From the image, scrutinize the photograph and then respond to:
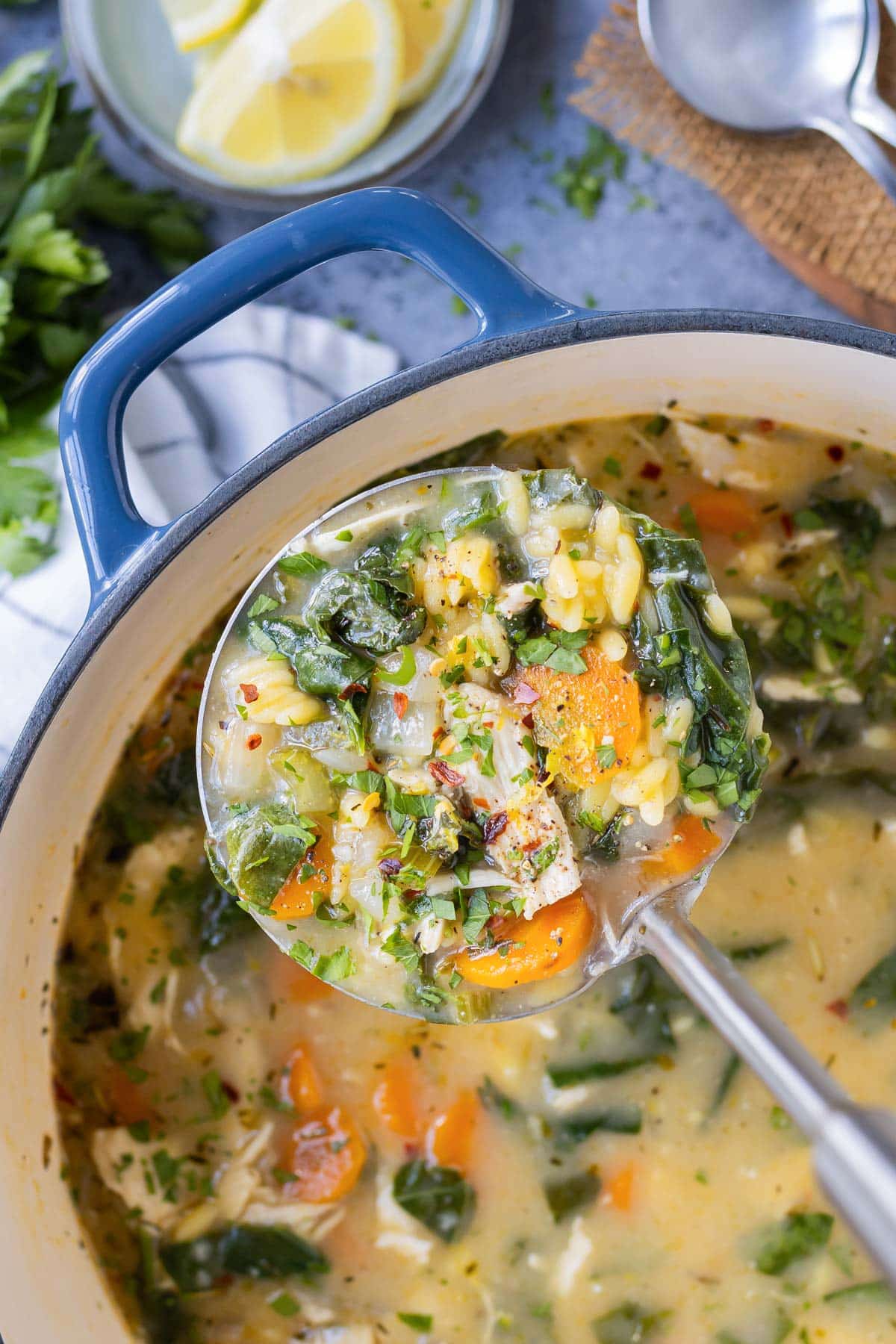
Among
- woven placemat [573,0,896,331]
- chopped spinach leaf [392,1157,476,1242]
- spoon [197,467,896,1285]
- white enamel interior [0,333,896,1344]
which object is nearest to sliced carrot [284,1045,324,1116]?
chopped spinach leaf [392,1157,476,1242]

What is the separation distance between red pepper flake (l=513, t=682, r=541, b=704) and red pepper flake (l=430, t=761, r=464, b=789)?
0.13m

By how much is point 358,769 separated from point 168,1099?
98cm

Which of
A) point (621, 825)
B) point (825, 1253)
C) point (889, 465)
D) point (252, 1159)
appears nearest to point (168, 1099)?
point (252, 1159)

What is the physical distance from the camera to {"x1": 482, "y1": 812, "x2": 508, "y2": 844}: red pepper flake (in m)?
1.64

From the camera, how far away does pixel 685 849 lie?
5.83ft

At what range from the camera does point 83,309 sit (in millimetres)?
2633

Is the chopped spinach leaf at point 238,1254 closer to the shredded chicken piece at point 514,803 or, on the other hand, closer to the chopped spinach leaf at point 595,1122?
the chopped spinach leaf at point 595,1122

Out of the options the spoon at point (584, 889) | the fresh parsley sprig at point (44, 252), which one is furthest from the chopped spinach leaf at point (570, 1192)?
the fresh parsley sprig at point (44, 252)

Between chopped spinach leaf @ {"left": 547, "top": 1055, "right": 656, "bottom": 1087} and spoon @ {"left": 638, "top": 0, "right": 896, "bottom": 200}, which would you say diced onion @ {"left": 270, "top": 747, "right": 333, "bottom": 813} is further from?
spoon @ {"left": 638, "top": 0, "right": 896, "bottom": 200}

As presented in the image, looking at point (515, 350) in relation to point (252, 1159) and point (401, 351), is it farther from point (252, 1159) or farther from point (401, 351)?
point (252, 1159)

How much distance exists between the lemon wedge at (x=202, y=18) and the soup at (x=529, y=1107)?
1.47 m

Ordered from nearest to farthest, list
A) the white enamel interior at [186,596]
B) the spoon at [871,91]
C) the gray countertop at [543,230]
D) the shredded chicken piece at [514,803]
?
the shredded chicken piece at [514,803]
the white enamel interior at [186,596]
the spoon at [871,91]
the gray countertop at [543,230]

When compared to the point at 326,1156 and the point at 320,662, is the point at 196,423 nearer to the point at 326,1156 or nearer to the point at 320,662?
the point at 320,662

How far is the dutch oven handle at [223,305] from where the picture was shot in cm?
178
